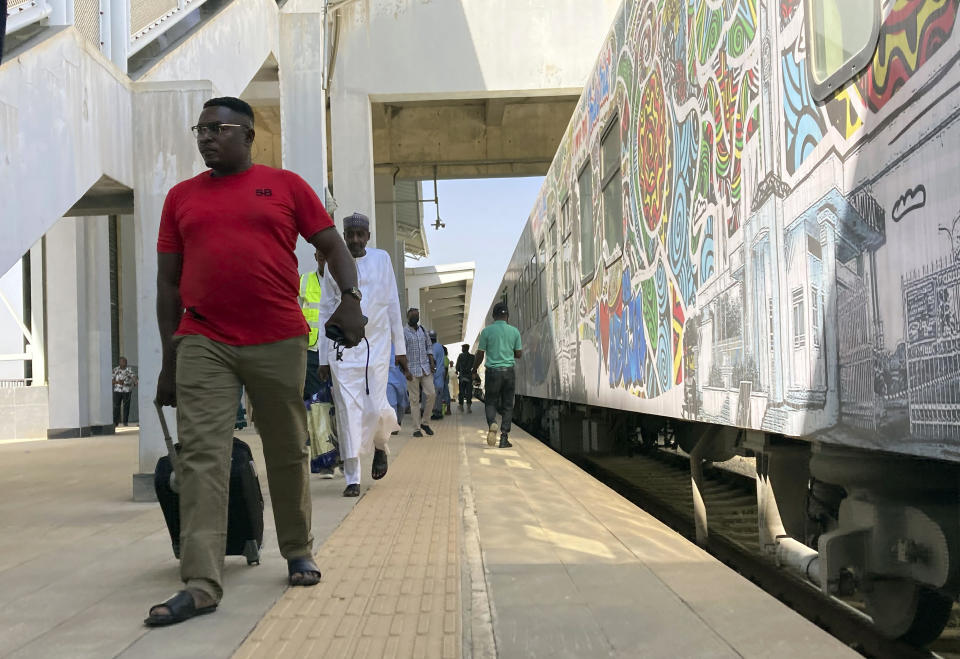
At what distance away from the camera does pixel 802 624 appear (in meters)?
2.80

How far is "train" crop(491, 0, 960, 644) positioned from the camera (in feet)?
8.63

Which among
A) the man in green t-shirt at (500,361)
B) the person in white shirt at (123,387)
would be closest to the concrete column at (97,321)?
the person in white shirt at (123,387)

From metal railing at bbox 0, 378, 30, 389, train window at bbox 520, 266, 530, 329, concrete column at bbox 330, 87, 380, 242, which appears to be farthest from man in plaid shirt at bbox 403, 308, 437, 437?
metal railing at bbox 0, 378, 30, 389

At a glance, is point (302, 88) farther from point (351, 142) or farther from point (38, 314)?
point (38, 314)

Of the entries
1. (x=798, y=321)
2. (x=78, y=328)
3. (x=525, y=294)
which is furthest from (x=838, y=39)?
(x=78, y=328)

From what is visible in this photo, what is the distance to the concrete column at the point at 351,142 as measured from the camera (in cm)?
1630

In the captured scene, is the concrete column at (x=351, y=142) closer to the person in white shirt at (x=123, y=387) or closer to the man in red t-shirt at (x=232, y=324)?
the person in white shirt at (x=123, y=387)

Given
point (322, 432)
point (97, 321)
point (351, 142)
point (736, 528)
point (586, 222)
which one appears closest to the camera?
point (322, 432)

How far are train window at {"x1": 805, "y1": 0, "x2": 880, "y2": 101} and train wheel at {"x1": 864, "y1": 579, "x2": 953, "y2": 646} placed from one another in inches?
70.1

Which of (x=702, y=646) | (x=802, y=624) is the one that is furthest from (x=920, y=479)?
(x=702, y=646)

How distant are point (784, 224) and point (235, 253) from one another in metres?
→ 2.05

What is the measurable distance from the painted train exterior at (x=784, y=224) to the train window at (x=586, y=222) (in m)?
1.20

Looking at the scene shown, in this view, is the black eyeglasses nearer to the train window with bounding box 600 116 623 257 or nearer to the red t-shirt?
the red t-shirt

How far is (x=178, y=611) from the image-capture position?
10.0 feet
